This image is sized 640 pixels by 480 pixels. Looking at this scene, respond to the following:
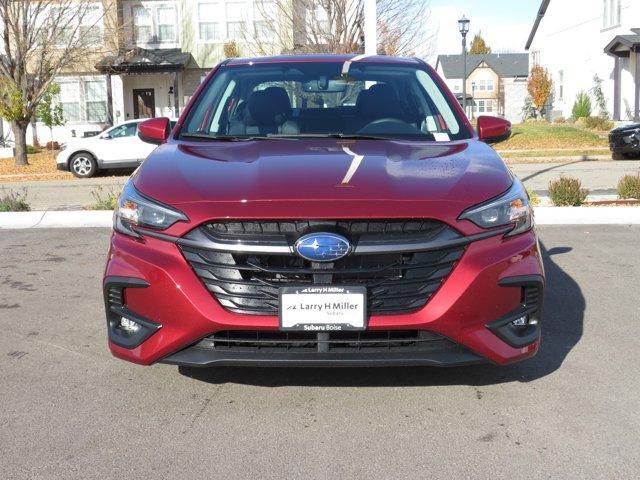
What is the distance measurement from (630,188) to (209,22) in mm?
24738

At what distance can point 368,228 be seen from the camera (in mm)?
3377

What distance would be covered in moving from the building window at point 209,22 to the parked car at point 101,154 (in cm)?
1321

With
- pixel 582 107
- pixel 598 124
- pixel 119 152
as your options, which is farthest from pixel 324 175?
pixel 582 107

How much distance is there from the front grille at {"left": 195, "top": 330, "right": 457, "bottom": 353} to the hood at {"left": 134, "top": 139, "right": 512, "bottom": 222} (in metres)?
0.52

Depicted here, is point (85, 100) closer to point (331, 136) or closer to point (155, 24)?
point (155, 24)

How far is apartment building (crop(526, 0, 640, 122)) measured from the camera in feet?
98.0

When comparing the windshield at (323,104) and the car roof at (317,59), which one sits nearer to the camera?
the windshield at (323,104)

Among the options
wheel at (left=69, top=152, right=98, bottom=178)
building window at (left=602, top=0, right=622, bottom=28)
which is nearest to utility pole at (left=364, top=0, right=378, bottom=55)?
wheel at (left=69, top=152, right=98, bottom=178)


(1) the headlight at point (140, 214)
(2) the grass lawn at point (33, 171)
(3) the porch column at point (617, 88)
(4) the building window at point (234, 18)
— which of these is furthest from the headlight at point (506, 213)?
(3) the porch column at point (617, 88)

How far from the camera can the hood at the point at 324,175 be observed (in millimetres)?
3416

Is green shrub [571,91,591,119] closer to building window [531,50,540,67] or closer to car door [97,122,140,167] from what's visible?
building window [531,50,540,67]

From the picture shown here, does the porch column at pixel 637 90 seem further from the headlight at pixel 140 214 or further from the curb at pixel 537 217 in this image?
the headlight at pixel 140 214

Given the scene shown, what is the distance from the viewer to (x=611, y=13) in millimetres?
32469

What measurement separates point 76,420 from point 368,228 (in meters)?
1.60
